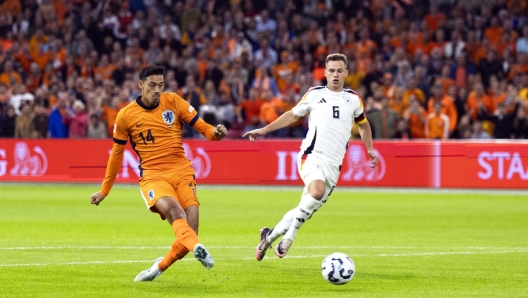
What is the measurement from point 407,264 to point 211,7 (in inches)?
760

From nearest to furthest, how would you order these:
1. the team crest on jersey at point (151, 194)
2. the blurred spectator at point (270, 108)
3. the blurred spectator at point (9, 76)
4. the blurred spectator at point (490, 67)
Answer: the team crest on jersey at point (151, 194) → the blurred spectator at point (270, 108) → the blurred spectator at point (490, 67) → the blurred spectator at point (9, 76)

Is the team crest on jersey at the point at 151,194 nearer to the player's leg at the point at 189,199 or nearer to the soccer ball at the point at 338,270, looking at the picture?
the player's leg at the point at 189,199

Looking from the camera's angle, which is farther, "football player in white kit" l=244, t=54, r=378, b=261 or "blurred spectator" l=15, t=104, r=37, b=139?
"blurred spectator" l=15, t=104, r=37, b=139

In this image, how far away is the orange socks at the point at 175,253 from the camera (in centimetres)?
923

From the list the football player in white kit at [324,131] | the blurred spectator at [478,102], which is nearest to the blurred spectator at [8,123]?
the blurred spectator at [478,102]

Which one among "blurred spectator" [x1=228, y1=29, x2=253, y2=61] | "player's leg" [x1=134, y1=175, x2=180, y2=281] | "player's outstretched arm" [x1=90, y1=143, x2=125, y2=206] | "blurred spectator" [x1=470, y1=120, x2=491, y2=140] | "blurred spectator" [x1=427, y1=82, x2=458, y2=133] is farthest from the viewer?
"blurred spectator" [x1=228, y1=29, x2=253, y2=61]

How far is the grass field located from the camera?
9.56 metres

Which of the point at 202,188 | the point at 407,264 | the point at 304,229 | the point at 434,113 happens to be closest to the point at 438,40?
the point at 434,113

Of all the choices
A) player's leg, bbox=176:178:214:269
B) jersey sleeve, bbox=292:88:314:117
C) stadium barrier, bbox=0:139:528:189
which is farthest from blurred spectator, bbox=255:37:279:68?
player's leg, bbox=176:178:214:269

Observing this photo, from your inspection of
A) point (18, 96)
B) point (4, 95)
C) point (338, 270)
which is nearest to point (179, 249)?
point (338, 270)

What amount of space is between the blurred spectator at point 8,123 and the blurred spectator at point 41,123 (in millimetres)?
606

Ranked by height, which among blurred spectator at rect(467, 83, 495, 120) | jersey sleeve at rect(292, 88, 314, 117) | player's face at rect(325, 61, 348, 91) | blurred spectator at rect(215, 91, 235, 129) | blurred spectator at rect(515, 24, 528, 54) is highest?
player's face at rect(325, 61, 348, 91)

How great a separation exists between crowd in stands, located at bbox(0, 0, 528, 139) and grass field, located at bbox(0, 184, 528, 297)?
239cm

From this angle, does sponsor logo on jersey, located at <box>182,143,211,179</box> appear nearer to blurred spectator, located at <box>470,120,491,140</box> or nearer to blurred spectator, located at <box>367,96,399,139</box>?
blurred spectator, located at <box>367,96,399,139</box>
